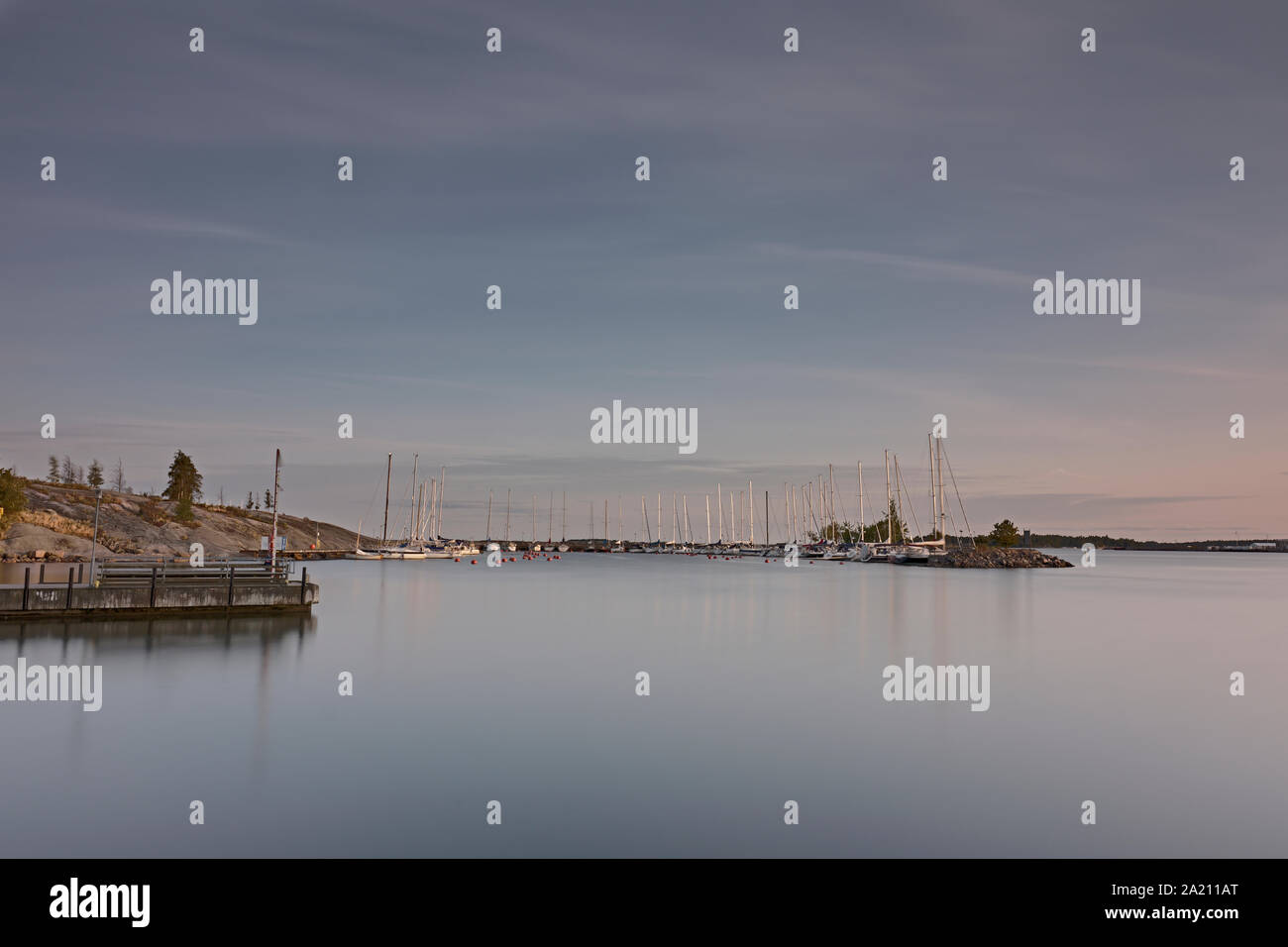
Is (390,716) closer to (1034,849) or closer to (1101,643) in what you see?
(1034,849)

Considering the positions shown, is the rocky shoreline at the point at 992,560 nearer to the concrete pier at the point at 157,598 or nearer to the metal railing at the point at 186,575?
the metal railing at the point at 186,575

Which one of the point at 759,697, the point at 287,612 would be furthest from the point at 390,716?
the point at 287,612

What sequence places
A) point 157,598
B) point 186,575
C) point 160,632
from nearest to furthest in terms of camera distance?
point 160,632, point 157,598, point 186,575

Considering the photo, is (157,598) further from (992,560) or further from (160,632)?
(992,560)

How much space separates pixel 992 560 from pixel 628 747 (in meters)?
124

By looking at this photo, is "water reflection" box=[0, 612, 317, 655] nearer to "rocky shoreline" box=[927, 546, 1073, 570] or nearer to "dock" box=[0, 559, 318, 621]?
"dock" box=[0, 559, 318, 621]

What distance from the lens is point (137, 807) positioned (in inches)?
561

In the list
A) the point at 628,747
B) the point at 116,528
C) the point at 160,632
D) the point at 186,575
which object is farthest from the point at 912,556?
the point at 628,747

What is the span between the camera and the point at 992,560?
431ft

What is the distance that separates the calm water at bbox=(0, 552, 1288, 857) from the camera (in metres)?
13.2

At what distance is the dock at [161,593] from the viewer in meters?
33.5

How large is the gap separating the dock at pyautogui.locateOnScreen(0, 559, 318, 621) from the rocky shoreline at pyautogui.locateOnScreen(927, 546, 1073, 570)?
344 ft
